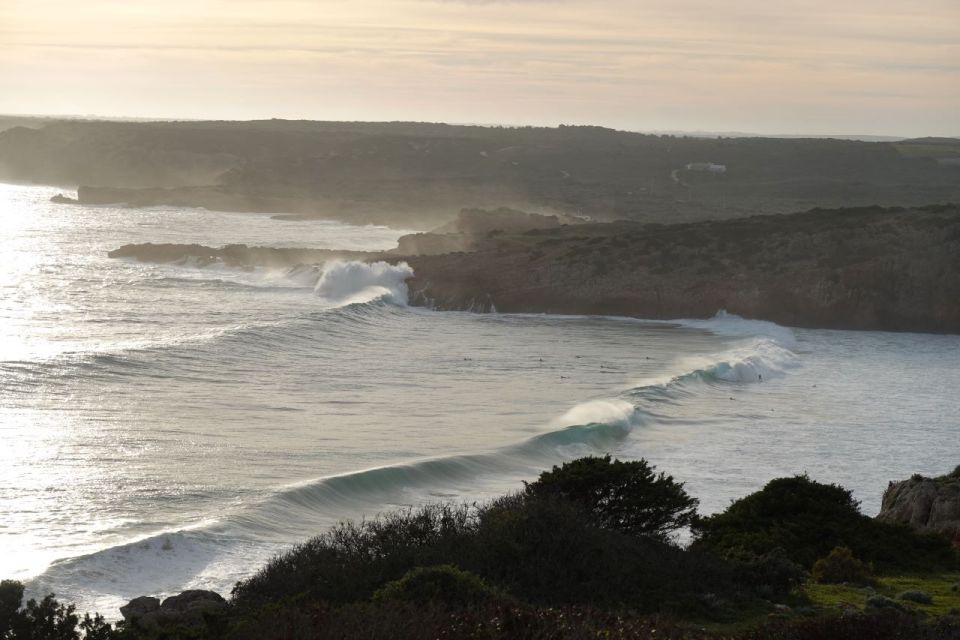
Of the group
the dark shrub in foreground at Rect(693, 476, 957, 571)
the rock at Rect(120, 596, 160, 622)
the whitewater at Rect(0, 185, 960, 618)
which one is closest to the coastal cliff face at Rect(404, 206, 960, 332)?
the whitewater at Rect(0, 185, 960, 618)

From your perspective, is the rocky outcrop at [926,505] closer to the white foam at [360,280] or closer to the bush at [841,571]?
the bush at [841,571]

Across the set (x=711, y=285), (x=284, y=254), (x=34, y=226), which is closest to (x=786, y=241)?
(x=711, y=285)

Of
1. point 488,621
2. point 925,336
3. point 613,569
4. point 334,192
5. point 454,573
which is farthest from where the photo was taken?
point 334,192

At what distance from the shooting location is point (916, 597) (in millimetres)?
14602

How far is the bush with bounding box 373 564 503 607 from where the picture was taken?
1186 centimetres

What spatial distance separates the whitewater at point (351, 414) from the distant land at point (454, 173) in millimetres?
57705

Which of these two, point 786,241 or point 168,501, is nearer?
point 168,501

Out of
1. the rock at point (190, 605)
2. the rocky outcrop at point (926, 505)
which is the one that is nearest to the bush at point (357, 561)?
the rock at point (190, 605)

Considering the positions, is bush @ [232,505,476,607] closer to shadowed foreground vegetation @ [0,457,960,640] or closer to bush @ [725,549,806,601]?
shadowed foreground vegetation @ [0,457,960,640]

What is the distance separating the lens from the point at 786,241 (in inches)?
2586

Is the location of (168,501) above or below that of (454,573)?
below

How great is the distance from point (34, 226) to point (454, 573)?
104912 mm

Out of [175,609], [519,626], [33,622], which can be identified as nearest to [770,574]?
[519,626]

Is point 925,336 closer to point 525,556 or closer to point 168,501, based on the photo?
point 168,501
